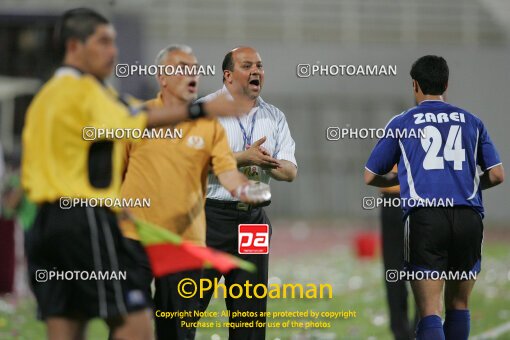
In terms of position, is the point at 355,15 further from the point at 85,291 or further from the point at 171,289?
the point at 85,291

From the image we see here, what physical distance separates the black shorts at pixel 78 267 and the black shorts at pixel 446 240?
6.55 ft

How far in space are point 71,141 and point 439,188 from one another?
2344mm

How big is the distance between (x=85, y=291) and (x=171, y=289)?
164 cm

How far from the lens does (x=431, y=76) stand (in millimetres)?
6406

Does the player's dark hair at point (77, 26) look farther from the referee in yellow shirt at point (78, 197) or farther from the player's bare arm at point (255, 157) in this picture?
the player's bare arm at point (255, 157)

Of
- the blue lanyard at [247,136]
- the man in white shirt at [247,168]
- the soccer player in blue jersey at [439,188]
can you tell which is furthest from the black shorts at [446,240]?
the blue lanyard at [247,136]

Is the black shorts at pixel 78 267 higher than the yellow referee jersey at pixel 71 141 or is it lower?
lower

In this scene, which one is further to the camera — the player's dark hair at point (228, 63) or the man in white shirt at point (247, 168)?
the player's dark hair at point (228, 63)

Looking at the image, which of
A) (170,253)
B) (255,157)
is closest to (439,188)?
(255,157)

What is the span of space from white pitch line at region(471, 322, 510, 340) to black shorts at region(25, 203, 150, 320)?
4205mm

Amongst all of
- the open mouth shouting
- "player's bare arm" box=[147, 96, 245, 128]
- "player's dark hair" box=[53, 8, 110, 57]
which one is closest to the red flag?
"player's bare arm" box=[147, 96, 245, 128]

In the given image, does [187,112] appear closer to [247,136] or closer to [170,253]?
[170,253]

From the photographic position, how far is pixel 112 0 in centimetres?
821

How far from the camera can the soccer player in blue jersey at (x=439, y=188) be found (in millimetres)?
6215
